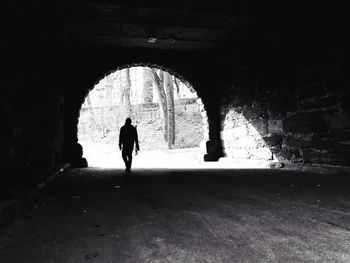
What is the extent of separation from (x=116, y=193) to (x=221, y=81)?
6442mm

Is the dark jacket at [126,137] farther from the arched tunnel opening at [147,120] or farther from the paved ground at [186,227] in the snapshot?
the arched tunnel opening at [147,120]

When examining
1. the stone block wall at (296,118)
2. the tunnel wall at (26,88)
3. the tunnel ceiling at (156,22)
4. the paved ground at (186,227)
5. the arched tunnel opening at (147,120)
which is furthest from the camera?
the arched tunnel opening at (147,120)

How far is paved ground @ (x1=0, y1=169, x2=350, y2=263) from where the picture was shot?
171cm

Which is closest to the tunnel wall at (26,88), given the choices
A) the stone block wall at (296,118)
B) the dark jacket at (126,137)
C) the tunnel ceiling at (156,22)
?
the tunnel ceiling at (156,22)

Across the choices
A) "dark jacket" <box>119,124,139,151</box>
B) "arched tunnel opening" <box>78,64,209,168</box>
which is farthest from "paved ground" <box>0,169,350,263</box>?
"arched tunnel opening" <box>78,64,209,168</box>

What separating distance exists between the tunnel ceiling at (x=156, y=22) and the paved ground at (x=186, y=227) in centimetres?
387

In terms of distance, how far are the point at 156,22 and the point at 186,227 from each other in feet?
18.4

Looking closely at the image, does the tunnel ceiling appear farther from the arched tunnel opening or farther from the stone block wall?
the arched tunnel opening

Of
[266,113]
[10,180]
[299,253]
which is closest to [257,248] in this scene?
[299,253]

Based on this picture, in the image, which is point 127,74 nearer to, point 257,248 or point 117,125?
point 117,125

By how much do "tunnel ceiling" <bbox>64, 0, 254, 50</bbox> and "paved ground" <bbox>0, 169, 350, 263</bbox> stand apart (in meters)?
3.87

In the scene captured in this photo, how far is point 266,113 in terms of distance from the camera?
7113mm

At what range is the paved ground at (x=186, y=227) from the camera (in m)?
1.71

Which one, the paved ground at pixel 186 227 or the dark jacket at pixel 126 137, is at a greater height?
the dark jacket at pixel 126 137
